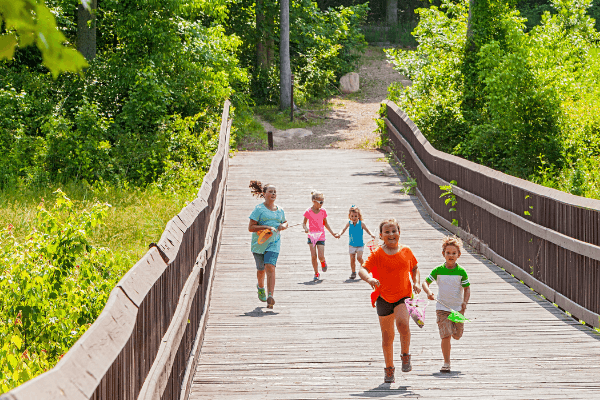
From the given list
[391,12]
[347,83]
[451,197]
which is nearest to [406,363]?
[451,197]

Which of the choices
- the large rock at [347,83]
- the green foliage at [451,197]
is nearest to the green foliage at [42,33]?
the green foliage at [451,197]

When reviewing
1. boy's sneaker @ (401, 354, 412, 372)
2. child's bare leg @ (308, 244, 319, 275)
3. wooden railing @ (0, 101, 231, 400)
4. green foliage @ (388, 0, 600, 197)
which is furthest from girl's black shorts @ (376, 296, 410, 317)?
green foliage @ (388, 0, 600, 197)

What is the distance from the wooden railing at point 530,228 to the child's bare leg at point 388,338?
2.54m

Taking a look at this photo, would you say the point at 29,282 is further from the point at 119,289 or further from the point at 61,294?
the point at 119,289

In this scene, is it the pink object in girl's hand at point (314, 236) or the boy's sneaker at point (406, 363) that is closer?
the boy's sneaker at point (406, 363)

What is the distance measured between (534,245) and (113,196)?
35.6ft

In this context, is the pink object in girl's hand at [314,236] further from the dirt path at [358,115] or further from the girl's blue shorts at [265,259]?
the dirt path at [358,115]

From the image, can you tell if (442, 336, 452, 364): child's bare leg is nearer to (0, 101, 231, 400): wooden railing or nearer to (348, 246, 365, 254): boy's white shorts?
(0, 101, 231, 400): wooden railing

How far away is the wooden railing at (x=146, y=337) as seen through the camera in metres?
2.44

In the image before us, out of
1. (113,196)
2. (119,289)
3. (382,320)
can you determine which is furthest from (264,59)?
(119,289)

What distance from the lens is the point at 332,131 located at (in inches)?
1176

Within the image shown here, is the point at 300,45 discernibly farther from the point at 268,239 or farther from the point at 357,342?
the point at 357,342

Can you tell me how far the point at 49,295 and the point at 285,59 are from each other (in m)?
24.0

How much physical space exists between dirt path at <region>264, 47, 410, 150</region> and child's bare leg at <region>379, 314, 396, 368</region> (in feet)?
63.1
